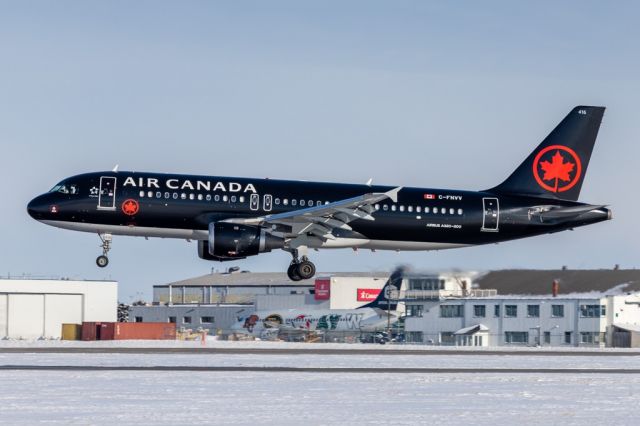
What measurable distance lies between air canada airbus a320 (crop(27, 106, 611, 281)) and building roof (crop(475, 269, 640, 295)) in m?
25.8

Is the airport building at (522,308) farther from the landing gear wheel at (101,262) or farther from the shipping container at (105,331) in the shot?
the shipping container at (105,331)

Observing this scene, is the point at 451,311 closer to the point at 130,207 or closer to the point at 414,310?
the point at 414,310

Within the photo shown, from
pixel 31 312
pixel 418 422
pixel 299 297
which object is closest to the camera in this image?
pixel 418 422

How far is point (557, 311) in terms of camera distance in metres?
109

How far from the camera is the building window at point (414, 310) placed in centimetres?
11825

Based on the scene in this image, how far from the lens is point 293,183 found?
67.3 metres

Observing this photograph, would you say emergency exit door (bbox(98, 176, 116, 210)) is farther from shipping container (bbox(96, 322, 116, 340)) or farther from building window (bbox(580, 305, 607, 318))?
building window (bbox(580, 305, 607, 318))

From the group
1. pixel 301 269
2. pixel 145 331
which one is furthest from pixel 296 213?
pixel 145 331

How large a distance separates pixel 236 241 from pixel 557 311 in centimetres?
5293

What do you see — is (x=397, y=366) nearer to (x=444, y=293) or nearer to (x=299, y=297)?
(x=444, y=293)

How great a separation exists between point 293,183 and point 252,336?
6173cm

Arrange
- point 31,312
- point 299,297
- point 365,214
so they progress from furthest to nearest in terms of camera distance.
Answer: point 299,297, point 31,312, point 365,214

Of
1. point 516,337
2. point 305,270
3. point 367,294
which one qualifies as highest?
point 305,270

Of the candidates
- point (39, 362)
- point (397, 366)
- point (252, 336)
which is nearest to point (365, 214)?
point (397, 366)
